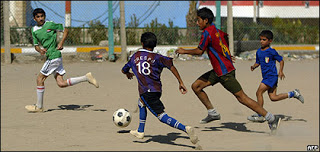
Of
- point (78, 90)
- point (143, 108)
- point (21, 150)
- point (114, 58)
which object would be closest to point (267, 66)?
point (143, 108)

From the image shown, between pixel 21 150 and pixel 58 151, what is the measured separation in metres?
0.41

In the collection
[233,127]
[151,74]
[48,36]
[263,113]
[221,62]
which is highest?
[48,36]

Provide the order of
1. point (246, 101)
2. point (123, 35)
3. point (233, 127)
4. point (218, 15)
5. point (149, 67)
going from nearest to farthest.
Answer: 1. point (149, 67)
2. point (246, 101)
3. point (233, 127)
4. point (123, 35)
5. point (218, 15)

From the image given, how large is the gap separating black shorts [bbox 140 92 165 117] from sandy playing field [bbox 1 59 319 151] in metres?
0.37

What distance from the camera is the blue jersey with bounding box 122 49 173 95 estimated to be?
20.0ft

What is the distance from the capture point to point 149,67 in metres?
6.10

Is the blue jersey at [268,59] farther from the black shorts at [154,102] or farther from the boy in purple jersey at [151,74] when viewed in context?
the black shorts at [154,102]

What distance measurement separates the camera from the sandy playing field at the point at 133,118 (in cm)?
616

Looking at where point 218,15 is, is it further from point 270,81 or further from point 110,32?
point 270,81

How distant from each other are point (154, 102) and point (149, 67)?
384mm

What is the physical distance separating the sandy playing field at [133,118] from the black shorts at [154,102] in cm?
37

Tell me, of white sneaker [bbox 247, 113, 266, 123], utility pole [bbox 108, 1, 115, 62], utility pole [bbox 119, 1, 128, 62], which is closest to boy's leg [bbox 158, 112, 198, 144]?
white sneaker [bbox 247, 113, 266, 123]

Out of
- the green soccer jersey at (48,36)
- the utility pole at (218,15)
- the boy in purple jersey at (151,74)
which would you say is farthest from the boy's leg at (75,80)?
the utility pole at (218,15)

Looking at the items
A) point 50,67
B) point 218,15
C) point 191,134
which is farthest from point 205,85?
point 218,15
